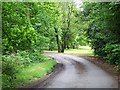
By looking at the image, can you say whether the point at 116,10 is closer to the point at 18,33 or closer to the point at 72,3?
the point at 18,33

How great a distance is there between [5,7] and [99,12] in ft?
27.5

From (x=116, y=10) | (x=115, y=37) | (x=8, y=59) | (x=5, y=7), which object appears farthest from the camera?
(x=115, y=37)

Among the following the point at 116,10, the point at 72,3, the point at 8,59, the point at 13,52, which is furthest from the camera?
the point at 72,3

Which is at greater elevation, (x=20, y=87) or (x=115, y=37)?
(x=115, y=37)

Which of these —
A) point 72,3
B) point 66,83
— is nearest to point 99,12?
point 66,83

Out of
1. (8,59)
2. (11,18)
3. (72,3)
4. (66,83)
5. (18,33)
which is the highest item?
(72,3)

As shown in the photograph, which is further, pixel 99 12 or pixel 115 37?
pixel 115 37

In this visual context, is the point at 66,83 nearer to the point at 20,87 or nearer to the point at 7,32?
the point at 20,87

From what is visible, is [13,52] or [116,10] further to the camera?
[116,10]

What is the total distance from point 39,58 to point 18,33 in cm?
1366

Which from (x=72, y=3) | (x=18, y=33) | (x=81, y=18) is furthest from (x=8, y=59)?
(x=72, y=3)

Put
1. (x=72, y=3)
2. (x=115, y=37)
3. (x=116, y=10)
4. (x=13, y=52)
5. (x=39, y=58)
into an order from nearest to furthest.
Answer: (x=13, y=52), (x=116, y=10), (x=115, y=37), (x=39, y=58), (x=72, y=3)

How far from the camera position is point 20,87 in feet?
42.2

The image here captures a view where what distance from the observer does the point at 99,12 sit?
18656 millimetres
